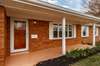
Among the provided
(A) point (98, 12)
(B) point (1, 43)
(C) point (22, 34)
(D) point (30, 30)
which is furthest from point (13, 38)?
(A) point (98, 12)

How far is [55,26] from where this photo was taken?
14336mm

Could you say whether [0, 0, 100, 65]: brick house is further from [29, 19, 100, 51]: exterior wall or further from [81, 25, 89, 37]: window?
[81, 25, 89, 37]: window

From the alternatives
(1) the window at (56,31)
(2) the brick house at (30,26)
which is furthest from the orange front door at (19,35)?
(1) the window at (56,31)

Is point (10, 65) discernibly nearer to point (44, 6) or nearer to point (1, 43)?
point (1, 43)

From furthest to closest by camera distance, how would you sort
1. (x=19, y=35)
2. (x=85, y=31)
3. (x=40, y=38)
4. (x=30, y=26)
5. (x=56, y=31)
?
(x=85, y=31) < (x=56, y=31) < (x=40, y=38) < (x=30, y=26) < (x=19, y=35)

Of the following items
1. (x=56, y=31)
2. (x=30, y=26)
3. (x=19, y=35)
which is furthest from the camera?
(x=56, y=31)

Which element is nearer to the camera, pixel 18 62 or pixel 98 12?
pixel 18 62

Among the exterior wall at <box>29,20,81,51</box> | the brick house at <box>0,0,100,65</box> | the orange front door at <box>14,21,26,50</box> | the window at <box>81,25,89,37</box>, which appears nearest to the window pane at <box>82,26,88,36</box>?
the window at <box>81,25,89,37</box>

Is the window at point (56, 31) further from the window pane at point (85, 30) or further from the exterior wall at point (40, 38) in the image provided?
the window pane at point (85, 30)

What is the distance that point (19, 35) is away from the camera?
1066cm

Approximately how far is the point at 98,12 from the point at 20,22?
2351 centimetres

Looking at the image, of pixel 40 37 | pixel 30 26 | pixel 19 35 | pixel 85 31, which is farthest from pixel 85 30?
pixel 19 35

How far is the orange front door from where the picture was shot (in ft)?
34.2

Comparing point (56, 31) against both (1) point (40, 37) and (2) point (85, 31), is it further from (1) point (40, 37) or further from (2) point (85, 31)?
(2) point (85, 31)
